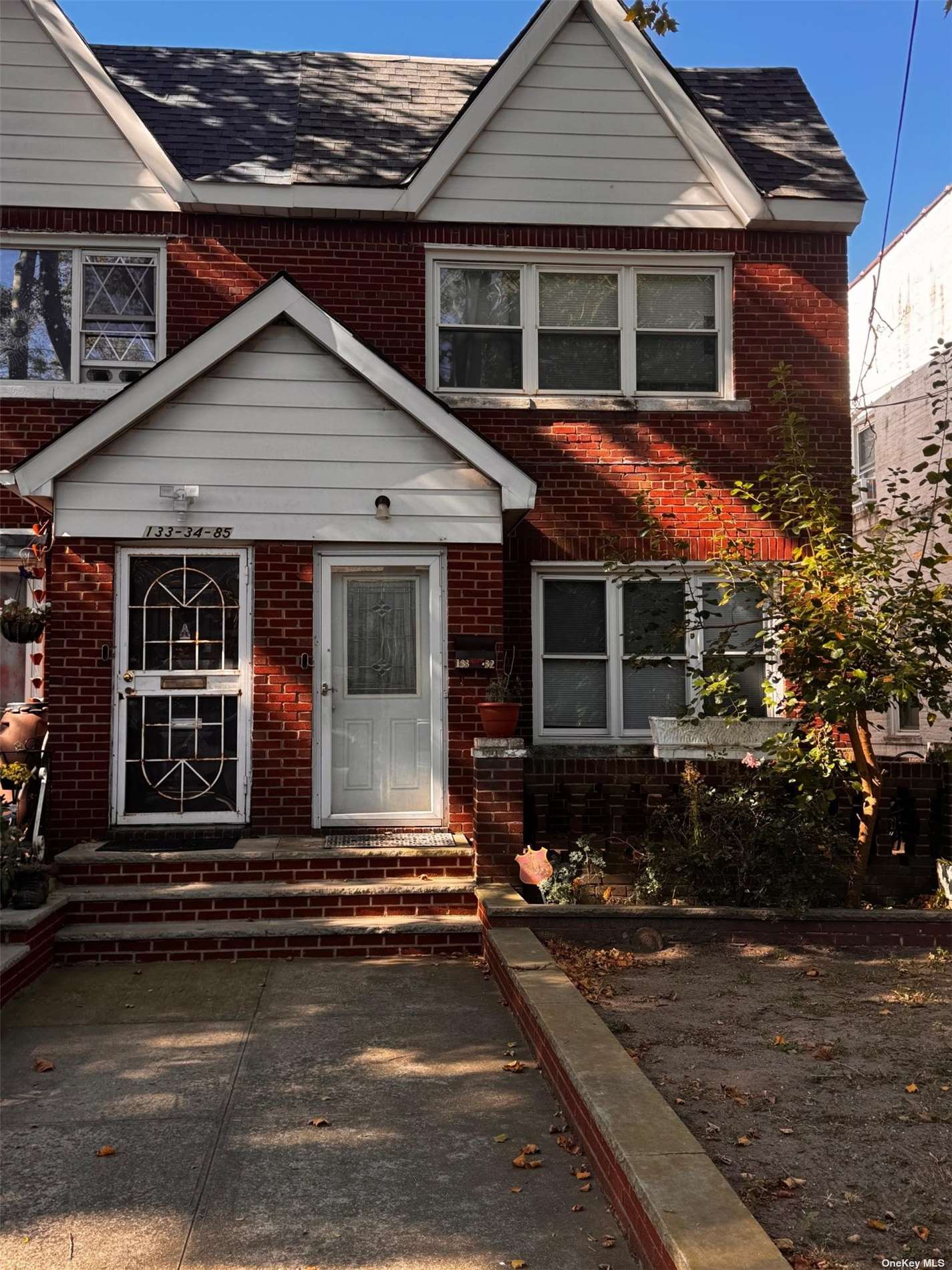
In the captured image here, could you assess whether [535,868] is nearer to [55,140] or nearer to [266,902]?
[266,902]

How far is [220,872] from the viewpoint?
7.55m

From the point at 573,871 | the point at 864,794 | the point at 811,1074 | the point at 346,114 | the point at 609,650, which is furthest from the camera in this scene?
the point at 346,114

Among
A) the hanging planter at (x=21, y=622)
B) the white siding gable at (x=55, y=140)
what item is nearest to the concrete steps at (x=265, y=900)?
the hanging planter at (x=21, y=622)

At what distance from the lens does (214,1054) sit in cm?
527

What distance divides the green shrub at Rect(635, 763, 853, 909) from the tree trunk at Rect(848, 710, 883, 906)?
4.0 inches

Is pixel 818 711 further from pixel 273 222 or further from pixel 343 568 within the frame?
pixel 273 222

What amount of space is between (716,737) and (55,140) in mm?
7915

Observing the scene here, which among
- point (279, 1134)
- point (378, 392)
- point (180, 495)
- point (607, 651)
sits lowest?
point (279, 1134)

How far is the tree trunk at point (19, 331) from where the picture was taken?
31.1ft

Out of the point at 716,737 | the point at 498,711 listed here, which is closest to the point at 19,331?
the point at 498,711

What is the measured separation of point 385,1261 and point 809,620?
507cm

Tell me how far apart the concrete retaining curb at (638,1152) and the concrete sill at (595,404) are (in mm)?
5831

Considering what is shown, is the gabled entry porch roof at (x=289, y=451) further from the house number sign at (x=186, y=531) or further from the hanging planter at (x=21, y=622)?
the hanging planter at (x=21, y=622)

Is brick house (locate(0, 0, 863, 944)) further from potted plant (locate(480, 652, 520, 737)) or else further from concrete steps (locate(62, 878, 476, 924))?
concrete steps (locate(62, 878, 476, 924))
